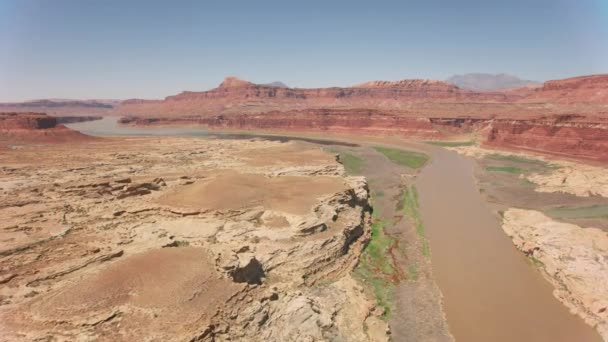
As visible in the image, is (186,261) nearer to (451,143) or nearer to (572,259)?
(572,259)

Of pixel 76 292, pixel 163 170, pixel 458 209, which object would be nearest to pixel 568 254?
pixel 458 209

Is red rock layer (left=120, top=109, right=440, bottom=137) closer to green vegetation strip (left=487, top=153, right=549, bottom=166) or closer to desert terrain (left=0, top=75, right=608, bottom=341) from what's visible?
green vegetation strip (left=487, top=153, right=549, bottom=166)

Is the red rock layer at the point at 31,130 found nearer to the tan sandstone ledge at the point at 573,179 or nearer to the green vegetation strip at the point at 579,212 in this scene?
the green vegetation strip at the point at 579,212

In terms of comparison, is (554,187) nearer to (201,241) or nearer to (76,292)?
(201,241)

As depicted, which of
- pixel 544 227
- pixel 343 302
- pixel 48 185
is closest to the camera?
pixel 343 302

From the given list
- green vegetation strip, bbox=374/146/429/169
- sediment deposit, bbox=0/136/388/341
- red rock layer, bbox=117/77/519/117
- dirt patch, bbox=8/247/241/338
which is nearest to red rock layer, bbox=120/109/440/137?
green vegetation strip, bbox=374/146/429/169
